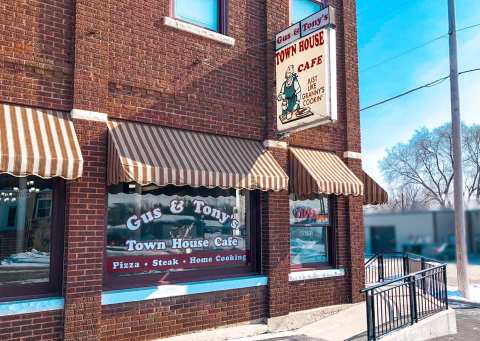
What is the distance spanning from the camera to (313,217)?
914 centimetres

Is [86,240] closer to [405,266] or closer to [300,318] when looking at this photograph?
[300,318]

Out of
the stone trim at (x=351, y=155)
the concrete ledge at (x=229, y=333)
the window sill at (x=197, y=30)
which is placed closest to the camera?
the concrete ledge at (x=229, y=333)

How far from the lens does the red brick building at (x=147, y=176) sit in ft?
18.9

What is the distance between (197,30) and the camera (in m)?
7.54

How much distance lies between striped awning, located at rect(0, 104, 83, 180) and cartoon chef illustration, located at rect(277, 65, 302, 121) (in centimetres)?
377

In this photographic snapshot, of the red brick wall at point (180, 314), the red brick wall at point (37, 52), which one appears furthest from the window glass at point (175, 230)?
the red brick wall at point (37, 52)

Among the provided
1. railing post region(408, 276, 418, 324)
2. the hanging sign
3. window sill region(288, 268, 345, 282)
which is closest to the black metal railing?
railing post region(408, 276, 418, 324)

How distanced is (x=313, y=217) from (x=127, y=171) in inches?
181

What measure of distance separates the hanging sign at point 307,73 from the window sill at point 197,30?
1.08 metres

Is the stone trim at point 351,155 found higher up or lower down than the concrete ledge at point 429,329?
higher up

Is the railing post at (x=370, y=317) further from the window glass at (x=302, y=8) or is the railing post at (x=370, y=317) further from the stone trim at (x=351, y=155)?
the window glass at (x=302, y=8)

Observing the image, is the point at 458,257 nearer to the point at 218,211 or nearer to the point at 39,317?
the point at 218,211

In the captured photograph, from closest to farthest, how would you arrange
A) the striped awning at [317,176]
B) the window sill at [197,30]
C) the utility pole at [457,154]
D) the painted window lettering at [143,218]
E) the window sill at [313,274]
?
1. the painted window lettering at [143,218]
2. the window sill at [197,30]
3. the striped awning at [317,176]
4. the window sill at [313,274]
5. the utility pole at [457,154]

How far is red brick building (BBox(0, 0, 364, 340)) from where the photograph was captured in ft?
18.9
